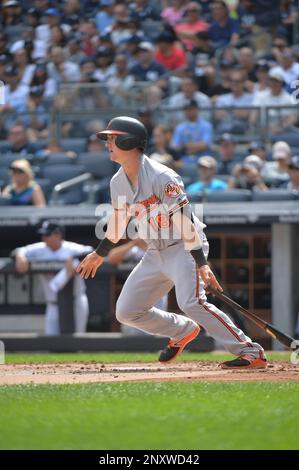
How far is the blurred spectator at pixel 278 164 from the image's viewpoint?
38.3 ft

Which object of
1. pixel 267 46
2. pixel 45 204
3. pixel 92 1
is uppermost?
pixel 92 1

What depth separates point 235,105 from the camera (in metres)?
13.1

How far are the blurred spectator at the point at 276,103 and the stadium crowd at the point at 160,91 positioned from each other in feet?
0.05

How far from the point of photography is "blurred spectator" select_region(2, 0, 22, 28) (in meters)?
17.5

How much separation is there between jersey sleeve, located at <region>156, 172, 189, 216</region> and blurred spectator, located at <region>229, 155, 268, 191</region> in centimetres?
527

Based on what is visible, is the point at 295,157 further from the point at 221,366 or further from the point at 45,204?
the point at 221,366

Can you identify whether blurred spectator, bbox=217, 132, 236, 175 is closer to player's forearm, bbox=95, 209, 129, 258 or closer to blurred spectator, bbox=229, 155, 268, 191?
blurred spectator, bbox=229, 155, 268, 191

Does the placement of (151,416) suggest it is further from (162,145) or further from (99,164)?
(99,164)

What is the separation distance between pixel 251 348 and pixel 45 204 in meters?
6.13

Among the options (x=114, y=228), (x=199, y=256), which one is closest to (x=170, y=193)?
(x=199, y=256)

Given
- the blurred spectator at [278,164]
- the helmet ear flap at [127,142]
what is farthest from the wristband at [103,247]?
the blurred spectator at [278,164]

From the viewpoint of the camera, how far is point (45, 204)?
12.5m
